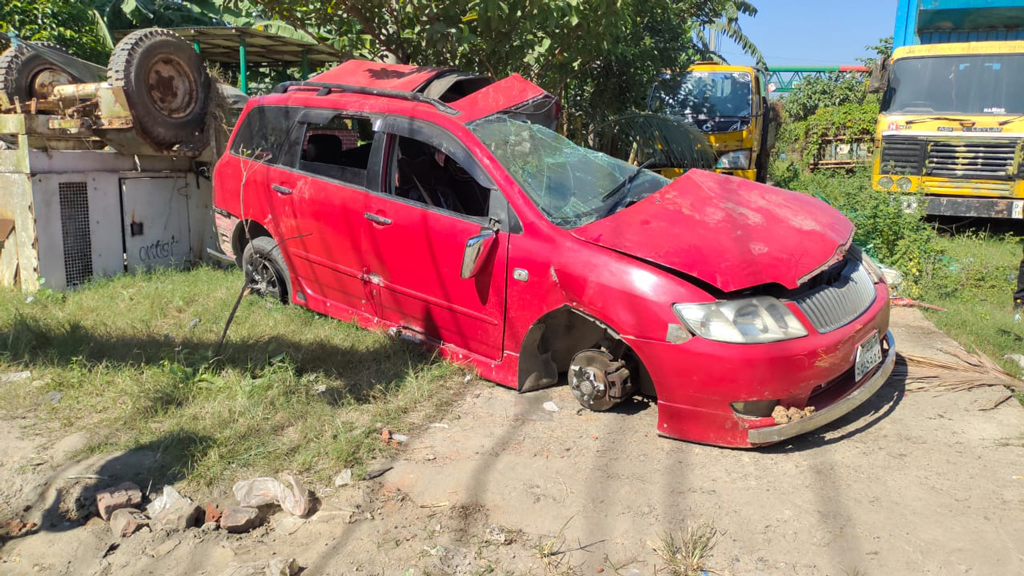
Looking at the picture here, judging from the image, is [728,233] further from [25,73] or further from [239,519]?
[25,73]

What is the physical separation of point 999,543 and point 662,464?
140 cm

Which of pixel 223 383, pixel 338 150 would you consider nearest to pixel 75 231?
pixel 338 150

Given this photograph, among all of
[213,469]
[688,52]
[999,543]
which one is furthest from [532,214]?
[688,52]

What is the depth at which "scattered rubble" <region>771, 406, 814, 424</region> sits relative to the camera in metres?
3.55

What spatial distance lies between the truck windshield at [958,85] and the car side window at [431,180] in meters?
6.88

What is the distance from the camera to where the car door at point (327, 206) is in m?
4.93

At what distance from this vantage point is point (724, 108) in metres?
11.3

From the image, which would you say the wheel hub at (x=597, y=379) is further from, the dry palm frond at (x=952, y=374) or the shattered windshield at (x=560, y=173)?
the dry palm frond at (x=952, y=374)

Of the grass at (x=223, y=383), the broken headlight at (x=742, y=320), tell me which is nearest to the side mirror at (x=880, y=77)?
the broken headlight at (x=742, y=320)

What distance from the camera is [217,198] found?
6.09 metres

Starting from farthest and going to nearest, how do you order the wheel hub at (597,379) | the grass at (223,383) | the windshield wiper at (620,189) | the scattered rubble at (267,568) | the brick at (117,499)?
the windshield wiper at (620,189) < the wheel hub at (597,379) < the grass at (223,383) < the brick at (117,499) < the scattered rubble at (267,568)

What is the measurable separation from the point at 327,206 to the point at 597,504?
2.83m

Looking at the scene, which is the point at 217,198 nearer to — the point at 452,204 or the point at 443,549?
→ the point at 452,204

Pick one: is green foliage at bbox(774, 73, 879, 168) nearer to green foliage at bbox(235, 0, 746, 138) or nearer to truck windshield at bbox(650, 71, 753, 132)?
truck windshield at bbox(650, 71, 753, 132)
